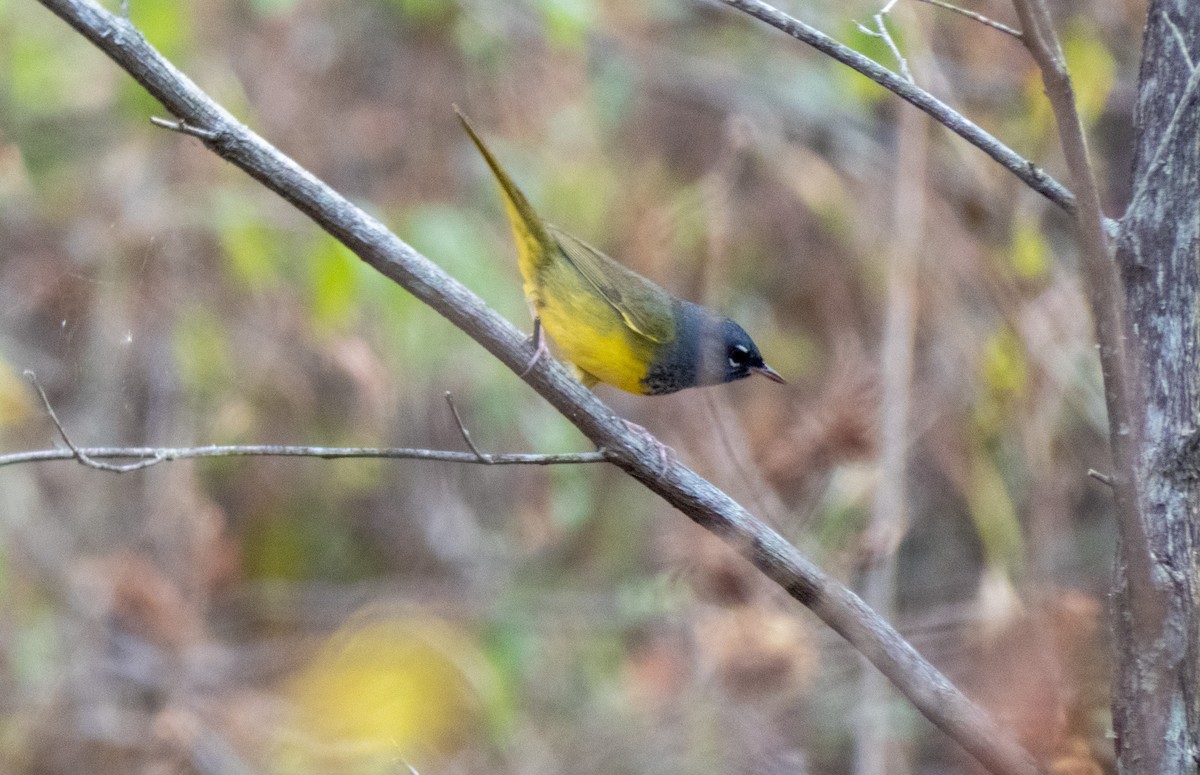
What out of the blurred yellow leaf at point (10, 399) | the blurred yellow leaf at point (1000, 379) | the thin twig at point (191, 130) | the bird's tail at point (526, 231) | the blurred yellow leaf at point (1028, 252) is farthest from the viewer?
the blurred yellow leaf at point (1000, 379)

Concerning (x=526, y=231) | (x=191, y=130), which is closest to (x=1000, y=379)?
(x=526, y=231)

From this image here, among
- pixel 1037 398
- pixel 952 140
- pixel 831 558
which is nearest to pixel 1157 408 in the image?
pixel 831 558

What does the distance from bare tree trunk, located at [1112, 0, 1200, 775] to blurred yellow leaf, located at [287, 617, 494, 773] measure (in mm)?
3331

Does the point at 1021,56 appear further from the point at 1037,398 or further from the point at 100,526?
the point at 100,526

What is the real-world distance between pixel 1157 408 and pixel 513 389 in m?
4.24

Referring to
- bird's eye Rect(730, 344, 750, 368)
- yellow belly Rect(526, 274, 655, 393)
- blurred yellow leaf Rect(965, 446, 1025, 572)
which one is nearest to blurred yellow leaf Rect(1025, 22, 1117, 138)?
blurred yellow leaf Rect(965, 446, 1025, 572)

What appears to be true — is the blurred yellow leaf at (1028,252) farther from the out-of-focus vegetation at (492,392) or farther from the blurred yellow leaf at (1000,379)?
the blurred yellow leaf at (1000,379)

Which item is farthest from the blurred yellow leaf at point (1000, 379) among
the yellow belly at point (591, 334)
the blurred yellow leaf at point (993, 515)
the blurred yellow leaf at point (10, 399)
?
the blurred yellow leaf at point (10, 399)

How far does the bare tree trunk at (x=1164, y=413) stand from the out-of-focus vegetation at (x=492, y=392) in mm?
2061

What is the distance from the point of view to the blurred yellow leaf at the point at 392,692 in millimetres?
4648

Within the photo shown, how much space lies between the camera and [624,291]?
3.33m

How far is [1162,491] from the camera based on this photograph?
172 centimetres

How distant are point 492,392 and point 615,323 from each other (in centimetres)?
259

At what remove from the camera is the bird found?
3066 mm
